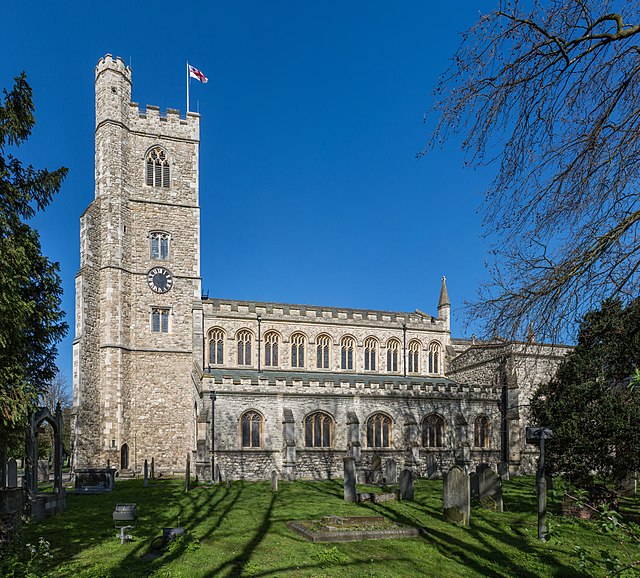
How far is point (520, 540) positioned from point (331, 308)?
23927 millimetres

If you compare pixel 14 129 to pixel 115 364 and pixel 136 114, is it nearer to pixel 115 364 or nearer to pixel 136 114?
pixel 115 364

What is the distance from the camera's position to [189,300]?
32.1m

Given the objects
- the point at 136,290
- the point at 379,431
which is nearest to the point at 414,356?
the point at 379,431

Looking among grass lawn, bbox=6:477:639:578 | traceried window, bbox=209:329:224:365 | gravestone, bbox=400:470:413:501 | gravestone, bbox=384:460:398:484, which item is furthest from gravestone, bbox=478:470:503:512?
traceried window, bbox=209:329:224:365

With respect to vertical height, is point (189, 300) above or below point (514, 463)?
above

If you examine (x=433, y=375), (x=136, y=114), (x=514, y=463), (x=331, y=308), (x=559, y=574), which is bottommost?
(x=514, y=463)

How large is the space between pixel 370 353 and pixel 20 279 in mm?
25599

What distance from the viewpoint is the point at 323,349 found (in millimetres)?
33844

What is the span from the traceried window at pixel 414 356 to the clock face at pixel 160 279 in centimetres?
1516

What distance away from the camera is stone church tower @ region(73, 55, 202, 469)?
29.3 metres

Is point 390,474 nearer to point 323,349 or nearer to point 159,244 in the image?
point 323,349

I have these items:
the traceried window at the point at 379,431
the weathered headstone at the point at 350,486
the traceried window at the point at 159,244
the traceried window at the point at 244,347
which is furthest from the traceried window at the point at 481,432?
the traceried window at the point at 159,244

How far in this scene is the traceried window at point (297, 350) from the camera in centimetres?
3325

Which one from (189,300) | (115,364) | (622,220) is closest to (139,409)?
(115,364)
